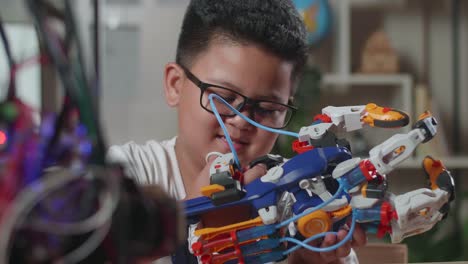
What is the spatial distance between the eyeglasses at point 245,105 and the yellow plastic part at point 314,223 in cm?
17

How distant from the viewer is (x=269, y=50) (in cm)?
66

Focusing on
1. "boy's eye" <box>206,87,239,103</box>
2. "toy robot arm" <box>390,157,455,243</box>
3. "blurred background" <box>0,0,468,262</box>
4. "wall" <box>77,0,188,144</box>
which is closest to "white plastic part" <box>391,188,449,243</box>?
"toy robot arm" <box>390,157,455,243</box>

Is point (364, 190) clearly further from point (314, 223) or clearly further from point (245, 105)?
point (245, 105)

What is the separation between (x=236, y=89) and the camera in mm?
613

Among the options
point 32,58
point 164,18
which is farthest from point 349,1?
point 32,58

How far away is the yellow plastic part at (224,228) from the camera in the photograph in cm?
46

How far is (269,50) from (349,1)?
1.26 metres

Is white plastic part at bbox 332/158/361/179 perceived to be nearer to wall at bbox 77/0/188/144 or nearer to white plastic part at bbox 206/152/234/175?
white plastic part at bbox 206/152/234/175

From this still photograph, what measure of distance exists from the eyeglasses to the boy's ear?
0.09m

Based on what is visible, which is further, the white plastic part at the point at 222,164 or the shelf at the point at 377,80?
the shelf at the point at 377,80

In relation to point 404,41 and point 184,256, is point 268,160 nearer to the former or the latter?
point 184,256

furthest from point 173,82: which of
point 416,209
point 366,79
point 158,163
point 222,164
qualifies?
point 366,79

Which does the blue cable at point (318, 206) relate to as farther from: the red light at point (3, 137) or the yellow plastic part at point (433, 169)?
the red light at point (3, 137)

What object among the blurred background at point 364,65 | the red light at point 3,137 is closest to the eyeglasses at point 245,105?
the red light at point 3,137
